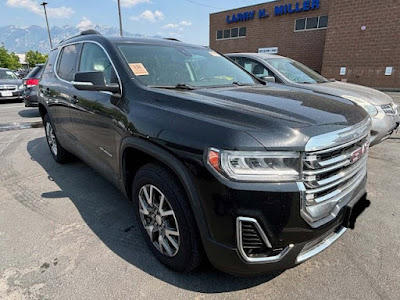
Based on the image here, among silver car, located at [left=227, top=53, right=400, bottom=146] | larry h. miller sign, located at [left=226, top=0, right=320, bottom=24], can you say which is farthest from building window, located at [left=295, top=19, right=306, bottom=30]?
silver car, located at [left=227, top=53, right=400, bottom=146]

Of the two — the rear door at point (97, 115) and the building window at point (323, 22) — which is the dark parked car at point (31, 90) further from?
the building window at point (323, 22)

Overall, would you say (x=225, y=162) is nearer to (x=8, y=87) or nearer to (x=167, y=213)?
(x=167, y=213)

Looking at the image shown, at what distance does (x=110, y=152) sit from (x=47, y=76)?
2.67 metres

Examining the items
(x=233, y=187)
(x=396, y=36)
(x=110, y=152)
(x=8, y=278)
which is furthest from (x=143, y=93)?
(x=396, y=36)

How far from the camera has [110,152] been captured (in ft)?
8.77

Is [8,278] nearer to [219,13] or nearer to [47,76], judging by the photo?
[47,76]

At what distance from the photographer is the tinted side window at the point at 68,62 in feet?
11.8

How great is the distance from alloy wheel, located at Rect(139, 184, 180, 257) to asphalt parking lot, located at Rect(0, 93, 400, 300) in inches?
7.8

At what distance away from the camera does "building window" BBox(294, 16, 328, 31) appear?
82.9 feet

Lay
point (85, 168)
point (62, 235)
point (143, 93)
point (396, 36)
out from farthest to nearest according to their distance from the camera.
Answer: point (396, 36)
point (85, 168)
point (62, 235)
point (143, 93)

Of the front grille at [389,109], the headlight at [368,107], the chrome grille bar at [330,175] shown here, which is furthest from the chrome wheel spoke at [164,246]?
the front grille at [389,109]

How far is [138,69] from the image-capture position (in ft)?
8.41

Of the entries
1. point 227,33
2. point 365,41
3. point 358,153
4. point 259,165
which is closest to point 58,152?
point 259,165

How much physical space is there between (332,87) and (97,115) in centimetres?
424
